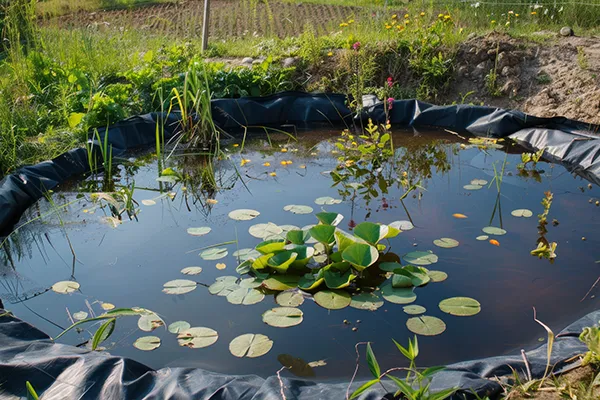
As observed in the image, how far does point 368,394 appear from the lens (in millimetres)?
1719

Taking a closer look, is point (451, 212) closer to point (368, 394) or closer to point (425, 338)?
point (425, 338)

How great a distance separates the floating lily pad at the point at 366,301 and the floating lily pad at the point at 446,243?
60 centimetres

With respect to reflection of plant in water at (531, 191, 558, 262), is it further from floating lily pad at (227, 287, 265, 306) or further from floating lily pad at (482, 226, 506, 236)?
floating lily pad at (227, 287, 265, 306)

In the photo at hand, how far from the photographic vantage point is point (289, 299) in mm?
2543

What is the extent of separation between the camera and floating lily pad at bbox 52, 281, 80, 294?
8.71 feet

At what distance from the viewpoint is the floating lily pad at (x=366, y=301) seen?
248cm

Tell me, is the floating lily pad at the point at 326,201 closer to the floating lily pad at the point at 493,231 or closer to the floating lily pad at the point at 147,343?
the floating lily pad at the point at 493,231

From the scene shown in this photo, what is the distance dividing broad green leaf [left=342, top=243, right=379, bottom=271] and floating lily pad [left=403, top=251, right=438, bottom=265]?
1.06 feet

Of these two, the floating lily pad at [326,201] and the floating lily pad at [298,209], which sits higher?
the floating lily pad at [298,209]

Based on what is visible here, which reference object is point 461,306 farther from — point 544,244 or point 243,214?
point 243,214

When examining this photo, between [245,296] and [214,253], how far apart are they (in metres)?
0.44

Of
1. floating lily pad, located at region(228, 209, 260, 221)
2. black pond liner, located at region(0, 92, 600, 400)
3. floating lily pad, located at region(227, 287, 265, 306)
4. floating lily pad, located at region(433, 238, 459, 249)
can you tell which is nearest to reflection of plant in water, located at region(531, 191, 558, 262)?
floating lily pad, located at region(433, 238, 459, 249)

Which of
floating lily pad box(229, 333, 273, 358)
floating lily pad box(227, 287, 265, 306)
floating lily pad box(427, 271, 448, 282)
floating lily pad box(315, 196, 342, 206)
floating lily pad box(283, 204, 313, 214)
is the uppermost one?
floating lily pad box(283, 204, 313, 214)

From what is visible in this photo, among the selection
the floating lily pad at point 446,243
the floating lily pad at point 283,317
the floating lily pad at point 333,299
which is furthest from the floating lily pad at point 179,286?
the floating lily pad at point 446,243
